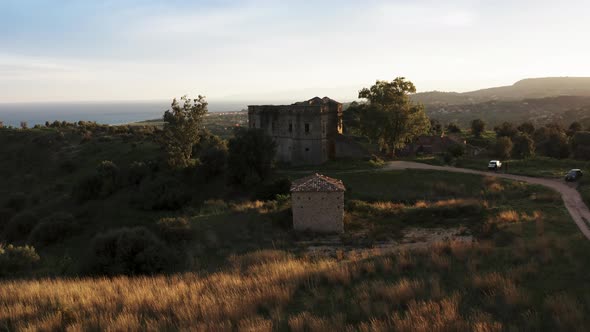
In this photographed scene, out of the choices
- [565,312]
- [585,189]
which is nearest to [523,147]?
[585,189]

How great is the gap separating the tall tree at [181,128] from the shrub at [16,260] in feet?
93.2

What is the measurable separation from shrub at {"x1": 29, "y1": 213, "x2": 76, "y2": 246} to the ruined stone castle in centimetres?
2272

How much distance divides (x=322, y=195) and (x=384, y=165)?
20633 millimetres

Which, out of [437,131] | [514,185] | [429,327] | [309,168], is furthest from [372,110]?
[429,327]

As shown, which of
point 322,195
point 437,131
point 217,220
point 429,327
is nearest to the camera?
point 429,327

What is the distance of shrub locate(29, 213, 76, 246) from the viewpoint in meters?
31.3

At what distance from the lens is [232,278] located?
41.8ft

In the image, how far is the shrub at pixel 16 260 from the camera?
1769 cm

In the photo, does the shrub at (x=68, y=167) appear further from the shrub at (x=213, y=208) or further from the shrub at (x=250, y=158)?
the shrub at (x=213, y=208)

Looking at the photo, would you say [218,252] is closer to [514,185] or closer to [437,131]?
[514,185]

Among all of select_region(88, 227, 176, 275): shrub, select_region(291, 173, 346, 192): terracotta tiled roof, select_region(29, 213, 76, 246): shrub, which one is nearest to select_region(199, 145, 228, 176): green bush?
select_region(29, 213, 76, 246): shrub

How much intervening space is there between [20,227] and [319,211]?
31668mm

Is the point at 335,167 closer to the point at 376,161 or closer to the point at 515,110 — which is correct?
the point at 376,161

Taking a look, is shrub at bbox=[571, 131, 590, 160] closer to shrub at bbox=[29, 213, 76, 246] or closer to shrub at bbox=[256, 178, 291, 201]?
shrub at bbox=[256, 178, 291, 201]
